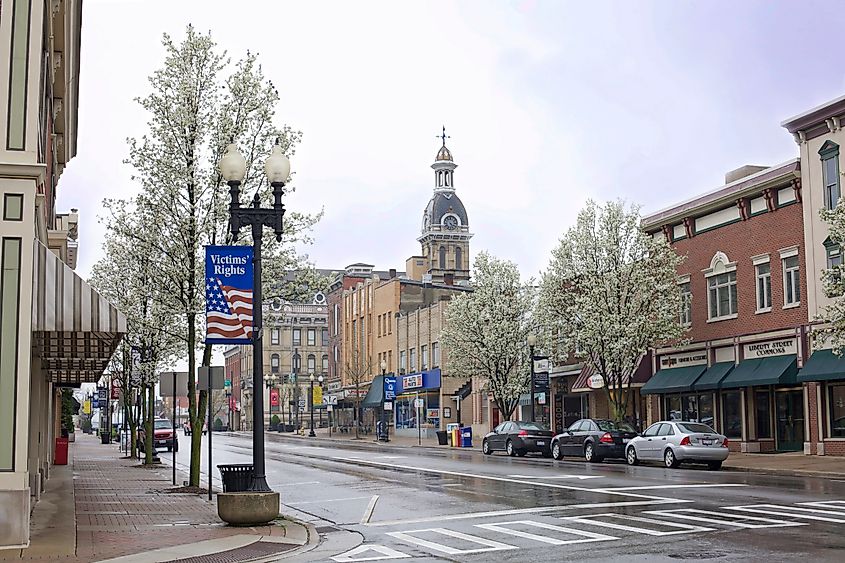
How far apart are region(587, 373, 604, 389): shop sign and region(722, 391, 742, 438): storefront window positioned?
6.88 m

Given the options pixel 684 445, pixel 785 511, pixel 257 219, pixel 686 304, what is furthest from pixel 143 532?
pixel 686 304

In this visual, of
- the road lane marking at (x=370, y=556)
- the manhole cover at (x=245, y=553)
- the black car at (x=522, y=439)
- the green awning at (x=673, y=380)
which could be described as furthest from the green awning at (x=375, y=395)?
the road lane marking at (x=370, y=556)

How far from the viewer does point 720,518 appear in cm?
1630

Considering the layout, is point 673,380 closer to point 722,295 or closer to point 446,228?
point 722,295

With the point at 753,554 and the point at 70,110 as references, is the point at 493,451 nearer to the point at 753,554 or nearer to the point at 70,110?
the point at 70,110

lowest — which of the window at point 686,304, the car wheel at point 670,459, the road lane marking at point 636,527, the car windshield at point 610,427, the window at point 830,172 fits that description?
the car wheel at point 670,459

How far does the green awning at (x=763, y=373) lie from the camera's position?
35688mm

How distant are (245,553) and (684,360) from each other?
104 feet

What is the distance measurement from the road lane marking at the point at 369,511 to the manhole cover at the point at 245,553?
355 centimetres

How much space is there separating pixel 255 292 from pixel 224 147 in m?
7.73

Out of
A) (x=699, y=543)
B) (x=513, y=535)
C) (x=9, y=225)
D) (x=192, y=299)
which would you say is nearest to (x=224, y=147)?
(x=192, y=299)

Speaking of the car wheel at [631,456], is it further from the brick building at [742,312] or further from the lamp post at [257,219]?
the lamp post at [257,219]

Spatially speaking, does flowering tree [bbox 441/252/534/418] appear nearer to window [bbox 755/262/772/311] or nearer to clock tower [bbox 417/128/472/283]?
window [bbox 755/262/772/311]

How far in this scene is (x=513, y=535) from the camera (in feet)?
49.3
